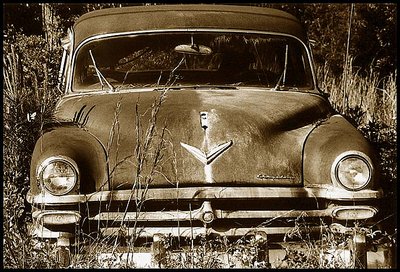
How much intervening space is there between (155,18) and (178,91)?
929 millimetres

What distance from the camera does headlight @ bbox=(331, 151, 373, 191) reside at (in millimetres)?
4160

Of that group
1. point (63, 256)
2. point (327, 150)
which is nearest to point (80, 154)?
point (63, 256)

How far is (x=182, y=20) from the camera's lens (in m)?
5.70

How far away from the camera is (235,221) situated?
4203 millimetres

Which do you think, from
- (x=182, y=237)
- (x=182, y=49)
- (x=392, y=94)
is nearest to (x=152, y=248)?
(x=182, y=237)

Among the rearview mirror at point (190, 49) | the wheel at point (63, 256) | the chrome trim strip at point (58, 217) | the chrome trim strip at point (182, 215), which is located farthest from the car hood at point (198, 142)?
the rearview mirror at point (190, 49)

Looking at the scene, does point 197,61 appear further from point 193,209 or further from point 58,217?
point 58,217

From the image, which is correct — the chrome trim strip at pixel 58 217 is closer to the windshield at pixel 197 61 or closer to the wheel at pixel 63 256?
the wheel at pixel 63 256

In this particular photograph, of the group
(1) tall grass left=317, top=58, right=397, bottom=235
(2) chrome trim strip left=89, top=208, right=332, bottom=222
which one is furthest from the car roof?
(2) chrome trim strip left=89, top=208, right=332, bottom=222

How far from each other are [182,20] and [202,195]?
1995 mm

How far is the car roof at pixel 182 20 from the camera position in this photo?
5656 millimetres

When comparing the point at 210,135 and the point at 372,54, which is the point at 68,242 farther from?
the point at 372,54

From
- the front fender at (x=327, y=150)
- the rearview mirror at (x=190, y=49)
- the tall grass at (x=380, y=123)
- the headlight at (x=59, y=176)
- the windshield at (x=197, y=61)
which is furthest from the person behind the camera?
the tall grass at (x=380, y=123)

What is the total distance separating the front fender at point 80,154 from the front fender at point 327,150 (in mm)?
1165
